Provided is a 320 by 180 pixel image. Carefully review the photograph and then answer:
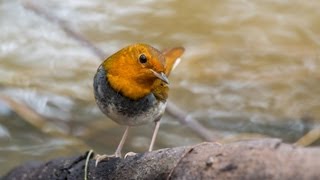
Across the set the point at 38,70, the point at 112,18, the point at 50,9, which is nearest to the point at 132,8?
the point at 112,18

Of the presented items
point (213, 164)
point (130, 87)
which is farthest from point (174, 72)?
point (213, 164)

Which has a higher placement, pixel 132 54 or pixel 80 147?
pixel 132 54

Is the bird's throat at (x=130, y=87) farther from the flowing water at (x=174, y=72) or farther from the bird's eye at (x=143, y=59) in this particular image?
the flowing water at (x=174, y=72)

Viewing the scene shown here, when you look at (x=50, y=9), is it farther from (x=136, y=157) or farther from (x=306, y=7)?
(x=136, y=157)

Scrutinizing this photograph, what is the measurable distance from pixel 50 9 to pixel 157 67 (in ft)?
15.6

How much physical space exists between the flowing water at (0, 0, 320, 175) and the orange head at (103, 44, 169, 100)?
79.8 inches

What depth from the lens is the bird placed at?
3.32 metres

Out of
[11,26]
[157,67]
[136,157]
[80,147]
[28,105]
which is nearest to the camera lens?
[136,157]

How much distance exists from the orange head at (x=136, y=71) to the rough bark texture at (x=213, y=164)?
37 cm

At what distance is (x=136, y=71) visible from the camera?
333cm

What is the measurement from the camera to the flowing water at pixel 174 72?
5.71 meters

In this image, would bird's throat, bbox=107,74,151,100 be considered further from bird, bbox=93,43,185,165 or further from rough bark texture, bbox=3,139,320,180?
rough bark texture, bbox=3,139,320,180

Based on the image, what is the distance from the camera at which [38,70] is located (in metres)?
6.80

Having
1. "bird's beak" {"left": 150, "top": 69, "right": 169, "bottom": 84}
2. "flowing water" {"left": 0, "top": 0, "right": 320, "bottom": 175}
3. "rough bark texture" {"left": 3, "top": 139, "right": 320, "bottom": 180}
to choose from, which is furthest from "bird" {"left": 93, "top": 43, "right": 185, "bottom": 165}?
"flowing water" {"left": 0, "top": 0, "right": 320, "bottom": 175}
